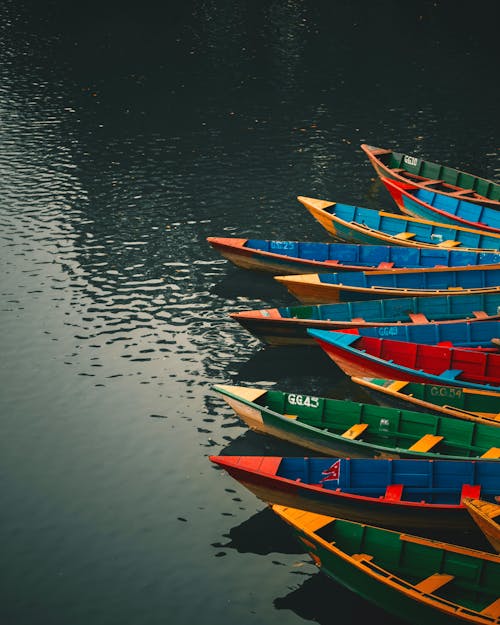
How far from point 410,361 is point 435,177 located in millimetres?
25922

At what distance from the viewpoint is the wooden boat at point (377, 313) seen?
47.4m

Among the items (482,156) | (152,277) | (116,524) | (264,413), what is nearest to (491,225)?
(482,156)

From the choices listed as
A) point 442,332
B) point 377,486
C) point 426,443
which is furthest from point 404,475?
point 442,332

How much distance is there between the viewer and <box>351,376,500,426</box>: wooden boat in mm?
39969

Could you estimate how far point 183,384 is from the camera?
153ft

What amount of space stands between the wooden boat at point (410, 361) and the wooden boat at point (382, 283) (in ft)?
18.6

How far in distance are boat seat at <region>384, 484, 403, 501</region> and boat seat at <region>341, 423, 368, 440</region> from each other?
3715 millimetres

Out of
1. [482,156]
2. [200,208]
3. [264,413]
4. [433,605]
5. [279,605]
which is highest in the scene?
[482,156]

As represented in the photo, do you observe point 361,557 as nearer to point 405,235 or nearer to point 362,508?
point 362,508

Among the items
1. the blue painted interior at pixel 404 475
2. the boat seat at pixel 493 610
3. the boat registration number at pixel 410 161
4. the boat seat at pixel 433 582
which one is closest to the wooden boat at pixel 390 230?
the boat registration number at pixel 410 161

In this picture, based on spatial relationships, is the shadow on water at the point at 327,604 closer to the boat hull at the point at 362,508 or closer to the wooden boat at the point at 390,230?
the boat hull at the point at 362,508

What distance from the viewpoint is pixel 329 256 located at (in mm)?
54562

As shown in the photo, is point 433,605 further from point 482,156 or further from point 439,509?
point 482,156

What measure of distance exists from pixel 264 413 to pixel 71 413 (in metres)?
10.8
